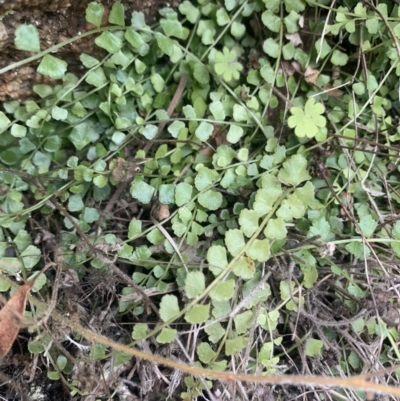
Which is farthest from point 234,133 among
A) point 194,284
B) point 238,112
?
point 194,284

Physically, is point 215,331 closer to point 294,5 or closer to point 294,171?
point 294,171

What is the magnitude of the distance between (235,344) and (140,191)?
0.35 m

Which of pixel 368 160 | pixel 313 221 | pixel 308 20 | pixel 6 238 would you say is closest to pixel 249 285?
pixel 313 221

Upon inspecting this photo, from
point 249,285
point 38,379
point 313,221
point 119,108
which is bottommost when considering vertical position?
point 38,379

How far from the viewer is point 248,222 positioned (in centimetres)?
87

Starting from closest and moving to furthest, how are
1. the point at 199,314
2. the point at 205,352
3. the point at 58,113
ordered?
the point at 199,314 < the point at 205,352 < the point at 58,113

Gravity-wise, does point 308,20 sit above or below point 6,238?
above

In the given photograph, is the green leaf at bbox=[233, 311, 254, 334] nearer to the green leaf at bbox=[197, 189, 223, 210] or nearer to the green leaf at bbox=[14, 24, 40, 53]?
the green leaf at bbox=[197, 189, 223, 210]

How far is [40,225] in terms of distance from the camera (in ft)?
3.21

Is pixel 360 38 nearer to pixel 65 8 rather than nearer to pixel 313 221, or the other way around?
pixel 313 221

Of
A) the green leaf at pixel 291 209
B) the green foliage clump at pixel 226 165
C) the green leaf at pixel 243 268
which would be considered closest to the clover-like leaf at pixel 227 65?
the green foliage clump at pixel 226 165

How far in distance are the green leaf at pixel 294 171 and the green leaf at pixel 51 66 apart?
0.49 metres

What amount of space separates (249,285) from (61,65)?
1.92ft

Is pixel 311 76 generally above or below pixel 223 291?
above
